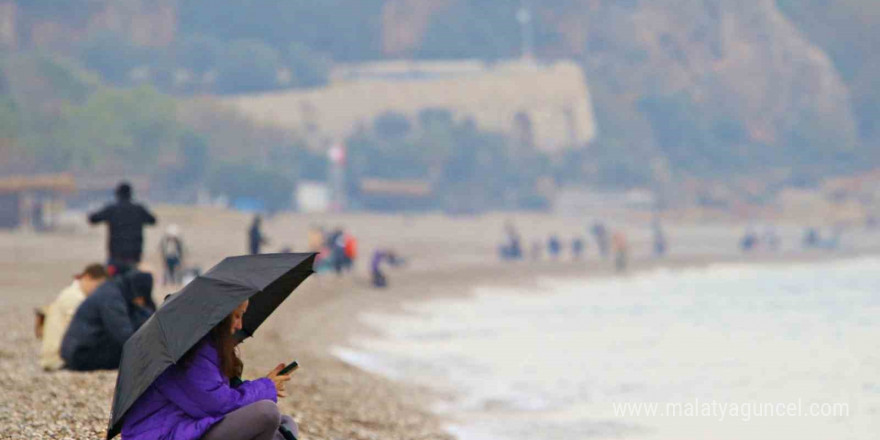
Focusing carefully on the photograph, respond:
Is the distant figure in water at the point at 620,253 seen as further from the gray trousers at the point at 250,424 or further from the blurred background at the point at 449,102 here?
the gray trousers at the point at 250,424

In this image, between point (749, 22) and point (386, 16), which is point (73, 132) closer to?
point (386, 16)

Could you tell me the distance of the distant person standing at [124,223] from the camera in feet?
45.2

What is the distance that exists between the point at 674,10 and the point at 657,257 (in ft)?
287

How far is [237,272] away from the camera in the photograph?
6.04 m

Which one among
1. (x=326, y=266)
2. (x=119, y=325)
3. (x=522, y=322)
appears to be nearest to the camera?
(x=119, y=325)

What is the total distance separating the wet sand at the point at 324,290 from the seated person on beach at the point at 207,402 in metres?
1.87

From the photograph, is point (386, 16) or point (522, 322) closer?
point (522, 322)

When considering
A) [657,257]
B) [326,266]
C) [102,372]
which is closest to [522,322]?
[326,266]

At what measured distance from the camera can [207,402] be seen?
236 inches

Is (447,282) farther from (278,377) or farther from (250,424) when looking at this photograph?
(250,424)

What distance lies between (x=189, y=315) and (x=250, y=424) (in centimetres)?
64

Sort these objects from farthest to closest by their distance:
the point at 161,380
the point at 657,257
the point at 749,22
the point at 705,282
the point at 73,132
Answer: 1. the point at 749,22
2. the point at 73,132
3. the point at 657,257
4. the point at 705,282
5. the point at 161,380

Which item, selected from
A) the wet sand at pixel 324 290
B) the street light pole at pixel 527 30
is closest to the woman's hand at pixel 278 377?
the wet sand at pixel 324 290

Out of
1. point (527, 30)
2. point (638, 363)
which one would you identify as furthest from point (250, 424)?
point (527, 30)
